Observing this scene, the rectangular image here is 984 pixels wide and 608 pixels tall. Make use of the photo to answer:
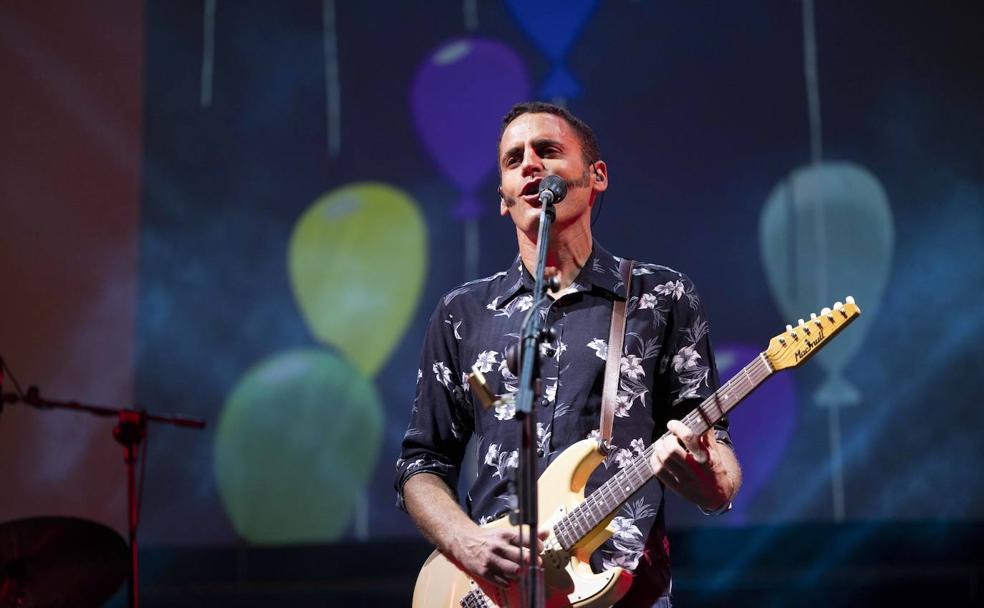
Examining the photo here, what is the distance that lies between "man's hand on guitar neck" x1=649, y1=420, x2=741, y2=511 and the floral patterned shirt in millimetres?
158

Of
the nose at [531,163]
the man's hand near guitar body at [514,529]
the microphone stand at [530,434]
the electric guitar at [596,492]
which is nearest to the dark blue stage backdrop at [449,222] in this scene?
the nose at [531,163]

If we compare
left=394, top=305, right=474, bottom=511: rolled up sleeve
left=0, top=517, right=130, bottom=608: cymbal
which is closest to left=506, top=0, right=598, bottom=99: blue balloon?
left=394, top=305, right=474, bottom=511: rolled up sleeve

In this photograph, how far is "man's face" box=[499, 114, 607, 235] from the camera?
2.71 meters

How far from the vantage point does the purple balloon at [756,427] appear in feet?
15.2

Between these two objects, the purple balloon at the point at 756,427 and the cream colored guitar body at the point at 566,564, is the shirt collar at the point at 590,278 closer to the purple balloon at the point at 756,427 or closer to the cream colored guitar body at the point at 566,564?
the cream colored guitar body at the point at 566,564

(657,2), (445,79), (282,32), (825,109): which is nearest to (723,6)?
(657,2)

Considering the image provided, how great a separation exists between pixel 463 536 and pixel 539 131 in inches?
40.0

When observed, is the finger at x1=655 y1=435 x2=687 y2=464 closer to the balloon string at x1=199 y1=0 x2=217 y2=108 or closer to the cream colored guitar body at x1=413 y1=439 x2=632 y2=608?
the cream colored guitar body at x1=413 y1=439 x2=632 y2=608

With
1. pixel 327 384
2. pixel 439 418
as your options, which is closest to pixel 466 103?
pixel 327 384

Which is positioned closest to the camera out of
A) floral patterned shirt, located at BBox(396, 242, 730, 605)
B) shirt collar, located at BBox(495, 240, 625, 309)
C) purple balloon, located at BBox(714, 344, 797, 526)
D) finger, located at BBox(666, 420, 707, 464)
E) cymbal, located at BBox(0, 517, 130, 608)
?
finger, located at BBox(666, 420, 707, 464)

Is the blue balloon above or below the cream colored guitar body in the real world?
above

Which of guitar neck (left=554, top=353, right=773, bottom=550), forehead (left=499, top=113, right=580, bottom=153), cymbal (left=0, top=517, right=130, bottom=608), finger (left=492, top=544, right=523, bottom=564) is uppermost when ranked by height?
forehead (left=499, top=113, right=580, bottom=153)

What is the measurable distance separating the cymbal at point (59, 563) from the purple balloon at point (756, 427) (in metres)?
2.44

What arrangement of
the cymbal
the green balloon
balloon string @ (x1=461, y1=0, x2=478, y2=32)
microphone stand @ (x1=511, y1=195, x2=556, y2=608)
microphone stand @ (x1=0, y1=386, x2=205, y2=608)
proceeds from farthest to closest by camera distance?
balloon string @ (x1=461, y1=0, x2=478, y2=32) → the green balloon → microphone stand @ (x1=0, y1=386, x2=205, y2=608) → the cymbal → microphone stand @ (x1=511, y1=195, x2=556, y2=608)
